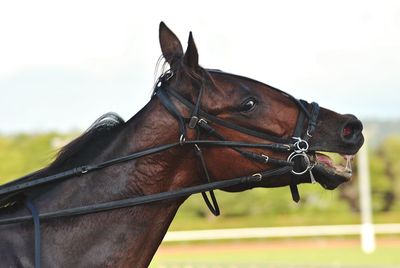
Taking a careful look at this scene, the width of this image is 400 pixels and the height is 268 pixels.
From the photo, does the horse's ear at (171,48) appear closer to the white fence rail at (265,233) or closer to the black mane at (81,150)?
the black mane at (81,150)

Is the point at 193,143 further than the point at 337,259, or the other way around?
the point at 337,259

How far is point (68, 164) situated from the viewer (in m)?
3.74

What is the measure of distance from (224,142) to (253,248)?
26.2 metres

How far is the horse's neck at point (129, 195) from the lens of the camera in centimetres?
357

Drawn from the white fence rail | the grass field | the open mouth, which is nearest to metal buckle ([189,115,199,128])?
the open mouth

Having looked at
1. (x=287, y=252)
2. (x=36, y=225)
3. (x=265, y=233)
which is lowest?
Result: (x=36, y=225)

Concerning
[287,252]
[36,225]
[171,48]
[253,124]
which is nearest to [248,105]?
[253,124]

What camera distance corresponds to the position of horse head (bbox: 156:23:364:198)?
3.73 m

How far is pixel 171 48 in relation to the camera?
378 cm

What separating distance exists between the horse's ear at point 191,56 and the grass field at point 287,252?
1824 centimetres

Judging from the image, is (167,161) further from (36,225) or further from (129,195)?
(36,225)

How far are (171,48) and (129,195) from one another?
31.4 inches

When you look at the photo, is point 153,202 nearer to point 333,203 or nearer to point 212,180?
point 212,180

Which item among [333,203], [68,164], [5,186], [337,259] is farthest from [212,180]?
[333,203]
